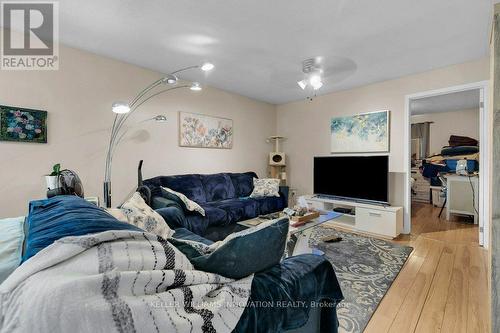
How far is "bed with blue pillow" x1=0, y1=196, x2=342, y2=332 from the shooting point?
0.77 metres

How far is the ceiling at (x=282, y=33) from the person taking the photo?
76.5 inches

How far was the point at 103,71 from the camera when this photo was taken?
287 centimetres

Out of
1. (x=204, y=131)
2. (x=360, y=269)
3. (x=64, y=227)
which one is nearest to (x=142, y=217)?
(x=64, y=227)

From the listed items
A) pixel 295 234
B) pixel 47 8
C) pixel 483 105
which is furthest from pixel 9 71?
pixel 483 105

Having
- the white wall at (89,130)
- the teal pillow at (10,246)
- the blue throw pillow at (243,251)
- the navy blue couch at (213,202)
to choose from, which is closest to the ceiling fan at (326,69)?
the white wall at (89,130)

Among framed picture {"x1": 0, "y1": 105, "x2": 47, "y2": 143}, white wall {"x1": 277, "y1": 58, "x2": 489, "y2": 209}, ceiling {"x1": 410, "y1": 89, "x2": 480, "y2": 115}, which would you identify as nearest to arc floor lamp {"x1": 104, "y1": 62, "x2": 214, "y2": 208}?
framed picture {"x1": 0, "y1": 105, "x2": 47, "y2": 143}

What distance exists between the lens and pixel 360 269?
2361 millimetres

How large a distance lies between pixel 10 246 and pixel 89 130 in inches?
83.0

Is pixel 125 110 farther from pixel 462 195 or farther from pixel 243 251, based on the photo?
pixel 462 195

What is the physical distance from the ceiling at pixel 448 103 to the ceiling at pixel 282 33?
1666 mm

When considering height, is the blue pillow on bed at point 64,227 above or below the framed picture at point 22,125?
below

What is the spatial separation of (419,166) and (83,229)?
7.37m

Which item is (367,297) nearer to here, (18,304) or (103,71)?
(18,304)

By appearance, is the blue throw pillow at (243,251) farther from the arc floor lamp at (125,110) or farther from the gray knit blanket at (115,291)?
the arc floor lamp at (125,110)
